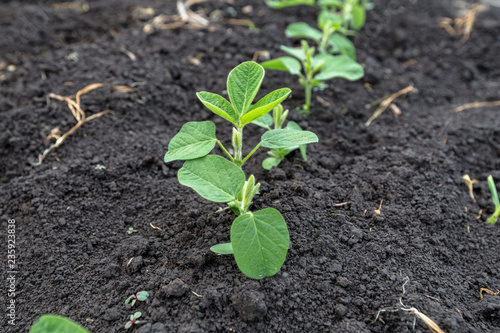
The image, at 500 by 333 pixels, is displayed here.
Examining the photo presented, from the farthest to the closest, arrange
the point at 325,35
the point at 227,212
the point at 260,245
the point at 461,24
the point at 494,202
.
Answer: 1. the point at 461,24
2. the point at 325,35
3. the point at 494,202
4. the point at 227,212
5. the point at 260,245

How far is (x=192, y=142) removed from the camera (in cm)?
143

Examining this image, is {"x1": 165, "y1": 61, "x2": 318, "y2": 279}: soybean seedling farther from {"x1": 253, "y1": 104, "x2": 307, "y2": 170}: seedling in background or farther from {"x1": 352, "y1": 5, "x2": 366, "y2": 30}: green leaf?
{"x1": 352, "y1": 5, "x2": 366, "y2": 30}: green leaf

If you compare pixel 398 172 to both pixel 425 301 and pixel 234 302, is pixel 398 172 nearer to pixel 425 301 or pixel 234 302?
pixel 425 301

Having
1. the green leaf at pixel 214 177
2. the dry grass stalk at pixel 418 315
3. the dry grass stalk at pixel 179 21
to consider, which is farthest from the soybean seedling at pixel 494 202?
the dry grass stalk at pixel 179 21

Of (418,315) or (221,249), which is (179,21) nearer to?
(221,249)

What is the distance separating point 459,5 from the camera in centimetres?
359

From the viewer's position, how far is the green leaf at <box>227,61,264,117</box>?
144cm

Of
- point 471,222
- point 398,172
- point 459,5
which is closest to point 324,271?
point 398,172

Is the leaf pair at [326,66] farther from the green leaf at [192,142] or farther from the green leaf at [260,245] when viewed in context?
the green leaf at [260,245]

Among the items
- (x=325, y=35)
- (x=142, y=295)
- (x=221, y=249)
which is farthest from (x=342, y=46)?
(x=142, y=295)

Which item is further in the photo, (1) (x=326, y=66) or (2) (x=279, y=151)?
(1) (x=326, y=66)

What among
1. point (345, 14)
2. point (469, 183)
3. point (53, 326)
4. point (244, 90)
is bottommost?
point (469, 183)

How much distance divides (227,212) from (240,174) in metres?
0.31

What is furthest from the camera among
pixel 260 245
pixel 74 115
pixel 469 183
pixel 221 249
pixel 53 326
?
pixel 74 115
